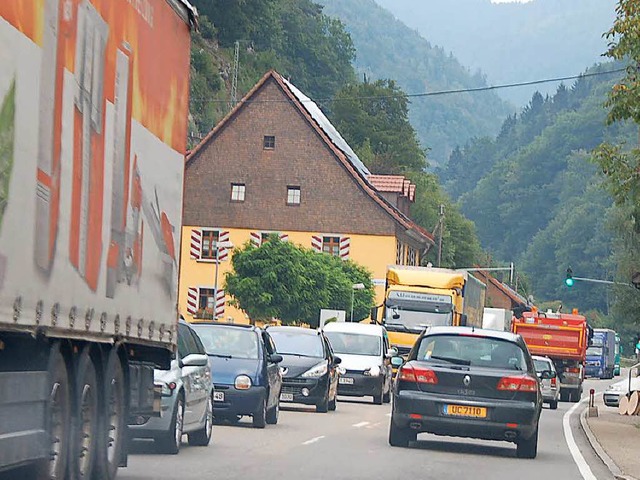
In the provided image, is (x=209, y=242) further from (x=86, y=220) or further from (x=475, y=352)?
(x=86, y=220)

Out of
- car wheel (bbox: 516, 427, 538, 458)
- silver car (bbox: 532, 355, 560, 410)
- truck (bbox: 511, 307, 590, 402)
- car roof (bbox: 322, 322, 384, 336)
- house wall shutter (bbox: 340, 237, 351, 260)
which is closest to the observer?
car wheel (bbox: 516, 427, 538, 458)

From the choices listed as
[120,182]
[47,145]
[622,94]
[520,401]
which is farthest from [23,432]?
[622,94]

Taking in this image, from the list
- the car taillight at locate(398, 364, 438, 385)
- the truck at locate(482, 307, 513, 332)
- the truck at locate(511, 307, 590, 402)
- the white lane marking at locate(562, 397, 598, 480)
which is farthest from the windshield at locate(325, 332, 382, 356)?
the truck at locate(482, 307, 513, 332)

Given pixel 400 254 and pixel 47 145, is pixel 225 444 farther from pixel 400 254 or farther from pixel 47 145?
pixel 400 254

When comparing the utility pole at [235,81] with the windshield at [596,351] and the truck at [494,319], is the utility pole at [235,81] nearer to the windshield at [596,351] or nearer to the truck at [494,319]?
the truck at [494,319]

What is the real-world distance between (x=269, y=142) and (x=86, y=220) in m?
67.9

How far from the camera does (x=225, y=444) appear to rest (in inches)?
721

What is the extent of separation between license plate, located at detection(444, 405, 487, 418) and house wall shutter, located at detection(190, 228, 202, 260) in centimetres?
5996

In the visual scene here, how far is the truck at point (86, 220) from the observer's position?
8.93 meters

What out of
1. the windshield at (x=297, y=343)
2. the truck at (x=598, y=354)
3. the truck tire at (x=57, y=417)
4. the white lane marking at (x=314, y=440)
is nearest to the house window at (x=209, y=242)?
the truck at (x=598, y=354)

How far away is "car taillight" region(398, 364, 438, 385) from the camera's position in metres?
18.9

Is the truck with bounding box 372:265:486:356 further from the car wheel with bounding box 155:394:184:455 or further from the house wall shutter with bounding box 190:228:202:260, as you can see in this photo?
the house wall shutter with bounding box 190:228:202:260

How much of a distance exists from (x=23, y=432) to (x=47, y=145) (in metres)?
1.85

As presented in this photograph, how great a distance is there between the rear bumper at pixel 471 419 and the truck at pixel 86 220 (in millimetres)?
5400
